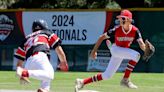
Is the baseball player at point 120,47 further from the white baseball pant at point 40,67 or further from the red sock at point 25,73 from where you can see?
the red sock at point 25,73

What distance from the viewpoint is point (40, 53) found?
38.7 feet

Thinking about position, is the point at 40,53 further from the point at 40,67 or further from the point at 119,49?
the point at 119,49

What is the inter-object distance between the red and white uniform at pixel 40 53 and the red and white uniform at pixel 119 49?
2.83 meters

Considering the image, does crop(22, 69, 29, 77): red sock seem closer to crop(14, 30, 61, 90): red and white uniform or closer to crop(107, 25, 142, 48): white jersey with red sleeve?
crop(14, 30, 61, 90): red and white uniform

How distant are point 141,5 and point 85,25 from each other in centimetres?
806

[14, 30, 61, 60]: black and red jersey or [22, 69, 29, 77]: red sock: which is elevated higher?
[14, 30, 61, 60]: black and red jersey

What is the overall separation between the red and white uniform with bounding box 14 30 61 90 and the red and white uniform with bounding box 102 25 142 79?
2831 mm

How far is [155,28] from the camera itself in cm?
2800

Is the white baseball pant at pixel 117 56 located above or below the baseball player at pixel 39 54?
below

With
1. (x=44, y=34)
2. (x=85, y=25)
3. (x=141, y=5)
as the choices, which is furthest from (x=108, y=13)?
(x=44, y=34)

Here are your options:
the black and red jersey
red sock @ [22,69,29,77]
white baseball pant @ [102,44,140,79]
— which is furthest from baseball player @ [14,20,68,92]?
white baseball pant @ [102,44,140,79]

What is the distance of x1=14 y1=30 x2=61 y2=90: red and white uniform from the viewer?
38.2 ft

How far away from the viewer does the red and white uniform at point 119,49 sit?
47.4 ft

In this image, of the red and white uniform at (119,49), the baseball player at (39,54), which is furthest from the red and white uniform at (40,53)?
the red and white uniform at (119,49)
